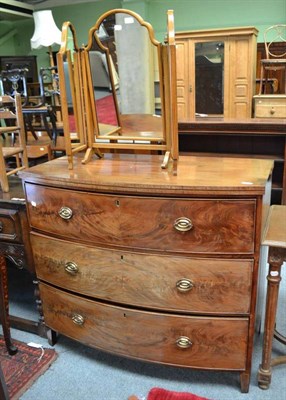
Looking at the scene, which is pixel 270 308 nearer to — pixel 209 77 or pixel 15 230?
pixel 15 230

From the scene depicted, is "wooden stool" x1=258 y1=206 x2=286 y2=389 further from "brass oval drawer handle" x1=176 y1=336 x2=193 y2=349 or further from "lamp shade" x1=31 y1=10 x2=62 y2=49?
"lamp shade" x1=31 y1=10 x2=62 y2=49

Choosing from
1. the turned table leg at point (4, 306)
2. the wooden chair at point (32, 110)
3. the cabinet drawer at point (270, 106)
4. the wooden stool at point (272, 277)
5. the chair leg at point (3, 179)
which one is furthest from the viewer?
the cabinet drawer at point (270, 106)

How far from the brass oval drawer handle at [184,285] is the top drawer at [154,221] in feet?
0.43

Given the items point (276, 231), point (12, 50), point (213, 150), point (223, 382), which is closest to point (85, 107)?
point (276, 231)

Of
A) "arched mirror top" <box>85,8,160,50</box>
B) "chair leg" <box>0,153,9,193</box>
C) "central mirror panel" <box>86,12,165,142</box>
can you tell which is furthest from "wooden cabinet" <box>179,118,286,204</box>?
"chair leg" <box>0,153,9,193</box>

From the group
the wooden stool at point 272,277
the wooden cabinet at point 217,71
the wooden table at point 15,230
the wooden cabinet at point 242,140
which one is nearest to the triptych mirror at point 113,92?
the wooden table at point 15,230

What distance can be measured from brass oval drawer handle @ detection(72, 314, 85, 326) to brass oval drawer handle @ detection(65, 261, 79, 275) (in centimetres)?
22

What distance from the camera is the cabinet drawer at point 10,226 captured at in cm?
183

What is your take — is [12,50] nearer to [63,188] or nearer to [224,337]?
[63,188]

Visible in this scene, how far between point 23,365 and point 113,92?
1451 mm

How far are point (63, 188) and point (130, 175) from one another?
0.29 meters

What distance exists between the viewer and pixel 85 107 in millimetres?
1785

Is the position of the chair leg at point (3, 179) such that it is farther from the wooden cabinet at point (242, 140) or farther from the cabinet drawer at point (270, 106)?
the cabinet drawer at point (270, 106)

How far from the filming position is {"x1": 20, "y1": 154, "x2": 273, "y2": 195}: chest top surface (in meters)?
1.35
